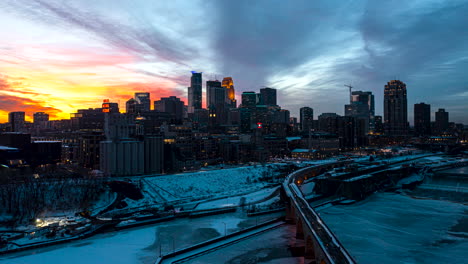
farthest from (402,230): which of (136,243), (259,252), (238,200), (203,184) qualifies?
(203,184)

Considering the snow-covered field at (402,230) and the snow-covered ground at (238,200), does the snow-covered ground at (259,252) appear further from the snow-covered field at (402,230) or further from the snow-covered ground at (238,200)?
the snow-covered ground at (238,200)

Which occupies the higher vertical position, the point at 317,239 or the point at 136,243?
the point at 317,239

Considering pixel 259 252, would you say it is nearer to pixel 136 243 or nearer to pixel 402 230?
pixel 136 243

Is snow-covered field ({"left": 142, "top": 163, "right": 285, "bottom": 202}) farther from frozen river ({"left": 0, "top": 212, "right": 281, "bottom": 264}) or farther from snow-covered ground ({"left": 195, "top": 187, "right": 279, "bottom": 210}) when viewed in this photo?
frozen river ({"left": 0, "top": 212, "right": 281, "bottom": 264})

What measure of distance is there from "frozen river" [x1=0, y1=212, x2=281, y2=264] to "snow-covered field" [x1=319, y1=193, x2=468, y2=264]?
1372 centimetres

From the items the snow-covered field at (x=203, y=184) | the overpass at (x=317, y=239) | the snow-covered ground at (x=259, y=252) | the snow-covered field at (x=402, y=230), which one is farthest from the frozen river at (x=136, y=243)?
the snow-covered field at (x=203, y=184)

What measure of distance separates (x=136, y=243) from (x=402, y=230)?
36.6 meters

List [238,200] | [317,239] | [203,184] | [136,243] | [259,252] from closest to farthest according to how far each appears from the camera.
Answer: [317,239] < [259,252] < [136,243] < [238,200] < [203,184]

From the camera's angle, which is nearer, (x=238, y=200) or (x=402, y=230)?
(x=402, y=230)

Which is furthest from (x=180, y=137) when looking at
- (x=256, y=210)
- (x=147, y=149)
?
(x=256, y=210)

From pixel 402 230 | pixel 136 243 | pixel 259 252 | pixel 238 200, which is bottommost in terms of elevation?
pixel 402 230

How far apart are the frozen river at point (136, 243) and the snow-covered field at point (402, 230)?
540 inches

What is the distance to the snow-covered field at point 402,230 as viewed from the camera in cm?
3694

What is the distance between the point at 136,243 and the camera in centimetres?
3759
